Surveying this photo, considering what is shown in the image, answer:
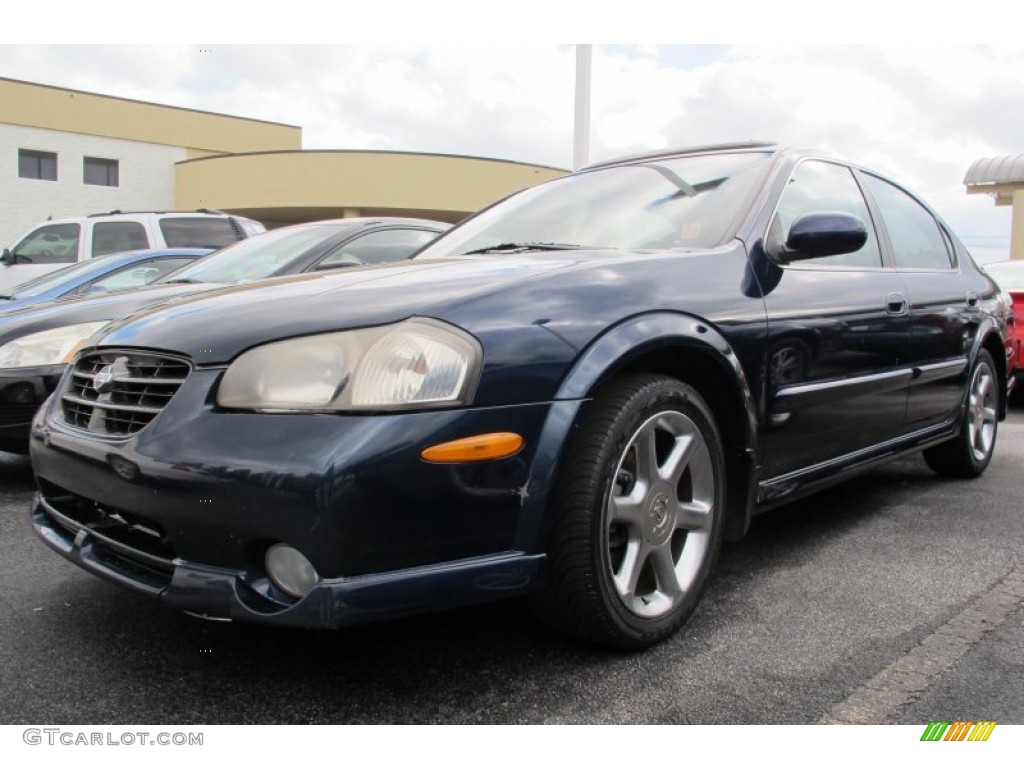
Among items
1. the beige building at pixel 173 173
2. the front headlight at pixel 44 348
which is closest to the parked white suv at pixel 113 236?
the front headlight at pixel 44 348

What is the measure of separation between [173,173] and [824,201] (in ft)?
97.2

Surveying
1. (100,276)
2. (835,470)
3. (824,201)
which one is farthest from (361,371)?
(100,276)

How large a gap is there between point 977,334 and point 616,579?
2.94 m

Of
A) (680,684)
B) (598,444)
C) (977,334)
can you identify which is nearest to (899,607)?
(680,684)

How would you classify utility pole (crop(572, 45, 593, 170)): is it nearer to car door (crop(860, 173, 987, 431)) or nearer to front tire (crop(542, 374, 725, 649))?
car door (crop(860, 173, 987, 431))

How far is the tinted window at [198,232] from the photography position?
9133 millimetres

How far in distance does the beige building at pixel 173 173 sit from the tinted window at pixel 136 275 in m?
21.2

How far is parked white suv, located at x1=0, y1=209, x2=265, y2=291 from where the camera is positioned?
9.17 metres

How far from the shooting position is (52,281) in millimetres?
5664

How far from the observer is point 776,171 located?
3016 mm

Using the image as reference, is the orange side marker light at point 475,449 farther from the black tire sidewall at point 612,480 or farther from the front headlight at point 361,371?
the black tire sidewall at point 612,480

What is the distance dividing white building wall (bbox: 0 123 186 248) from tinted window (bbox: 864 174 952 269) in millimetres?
27333

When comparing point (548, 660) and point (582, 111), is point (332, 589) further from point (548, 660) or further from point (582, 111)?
point (582, 111)

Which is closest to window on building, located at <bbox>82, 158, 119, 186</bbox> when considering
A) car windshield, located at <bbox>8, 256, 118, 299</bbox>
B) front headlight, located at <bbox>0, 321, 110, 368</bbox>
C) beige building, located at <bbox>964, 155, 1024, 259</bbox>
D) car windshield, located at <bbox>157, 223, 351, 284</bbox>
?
car windshield, located at <bbox>8, 256, 118, 299</bbox>
